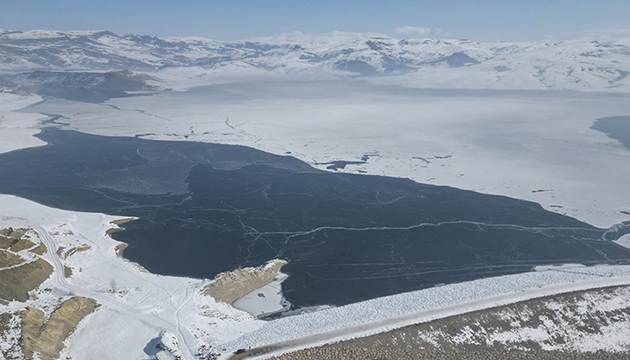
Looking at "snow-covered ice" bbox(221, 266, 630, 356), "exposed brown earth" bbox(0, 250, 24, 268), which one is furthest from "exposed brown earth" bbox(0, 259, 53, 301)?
"snow-covered ice" bbox(221, 266, 630, 356)

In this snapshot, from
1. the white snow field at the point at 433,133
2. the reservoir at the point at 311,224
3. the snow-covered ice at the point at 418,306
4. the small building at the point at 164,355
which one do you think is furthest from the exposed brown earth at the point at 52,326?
the white snow field at the point at 433,133

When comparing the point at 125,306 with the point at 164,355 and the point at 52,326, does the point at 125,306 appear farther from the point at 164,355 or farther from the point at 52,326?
the point at 164,355

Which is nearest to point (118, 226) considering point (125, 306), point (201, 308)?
point (125, 306)

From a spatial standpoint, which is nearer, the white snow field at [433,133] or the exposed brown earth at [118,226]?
the exposed brown earth at [118,226]

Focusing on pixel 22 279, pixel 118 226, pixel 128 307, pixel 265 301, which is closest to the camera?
pixel 128 307

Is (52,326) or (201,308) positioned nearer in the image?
(52,326)

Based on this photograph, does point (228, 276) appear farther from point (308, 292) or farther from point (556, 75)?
point (556, 75)

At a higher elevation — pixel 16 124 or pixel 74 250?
pixel 74 250

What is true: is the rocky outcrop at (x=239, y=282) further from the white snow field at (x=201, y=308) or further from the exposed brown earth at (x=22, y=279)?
the exposed brown earth at (x=22, y=279)
